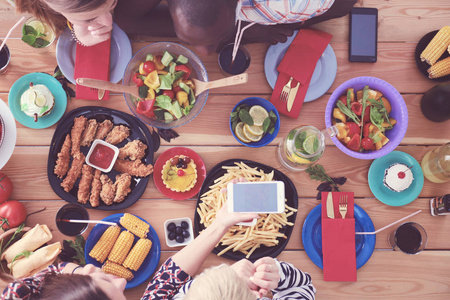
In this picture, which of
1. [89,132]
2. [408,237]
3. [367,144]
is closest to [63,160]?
[89,132]

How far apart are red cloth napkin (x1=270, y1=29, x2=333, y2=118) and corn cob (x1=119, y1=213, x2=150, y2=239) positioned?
0.97m

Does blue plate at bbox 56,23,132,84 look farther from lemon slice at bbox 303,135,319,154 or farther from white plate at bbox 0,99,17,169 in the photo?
lemon slice at bbox 303,135,319,154

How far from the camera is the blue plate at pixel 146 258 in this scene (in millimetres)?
1758

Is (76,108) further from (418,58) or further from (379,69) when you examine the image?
(418,58)

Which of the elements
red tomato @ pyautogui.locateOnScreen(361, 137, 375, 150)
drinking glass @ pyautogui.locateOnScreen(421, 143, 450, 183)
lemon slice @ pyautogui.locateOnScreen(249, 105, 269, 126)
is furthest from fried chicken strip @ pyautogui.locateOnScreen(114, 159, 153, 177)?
drinking glass @ pyautogui.locateOnScreen(421, 143, 450, 183)

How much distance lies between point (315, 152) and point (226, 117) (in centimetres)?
53

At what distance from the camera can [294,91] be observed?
6.22ft

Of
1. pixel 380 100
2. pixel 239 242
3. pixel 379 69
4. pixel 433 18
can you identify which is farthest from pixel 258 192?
pixel 433 18

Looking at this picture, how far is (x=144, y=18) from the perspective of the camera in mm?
1770

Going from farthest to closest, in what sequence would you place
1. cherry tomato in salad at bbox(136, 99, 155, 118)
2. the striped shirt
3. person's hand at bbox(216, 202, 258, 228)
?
cherry tomato in salad at bbox(136, 99, 155, 118) < person's hand at bbox(216, 202, 258, 228) < the striped shirt

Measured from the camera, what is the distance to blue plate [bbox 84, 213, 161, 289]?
176 centimetres

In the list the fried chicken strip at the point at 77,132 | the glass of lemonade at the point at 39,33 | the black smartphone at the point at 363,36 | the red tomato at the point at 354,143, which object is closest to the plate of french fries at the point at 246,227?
the red tomato at the point at 354,143

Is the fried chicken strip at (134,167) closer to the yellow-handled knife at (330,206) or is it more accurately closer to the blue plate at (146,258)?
the blue plate at (146,258)

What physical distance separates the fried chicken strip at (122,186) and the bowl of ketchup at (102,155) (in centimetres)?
8
